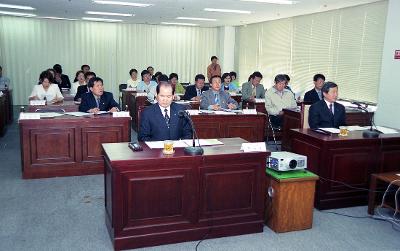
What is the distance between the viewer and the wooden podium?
11.5 ft

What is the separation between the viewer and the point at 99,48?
495 inches

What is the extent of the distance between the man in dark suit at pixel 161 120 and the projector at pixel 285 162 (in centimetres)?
95

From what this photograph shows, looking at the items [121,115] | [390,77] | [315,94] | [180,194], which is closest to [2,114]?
[121,115]

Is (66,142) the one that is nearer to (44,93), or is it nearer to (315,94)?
(44,93)

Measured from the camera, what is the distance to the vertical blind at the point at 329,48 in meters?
7.36

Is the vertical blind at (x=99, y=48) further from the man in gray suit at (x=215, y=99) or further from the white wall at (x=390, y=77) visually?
the white wall at (x=390, y=77)

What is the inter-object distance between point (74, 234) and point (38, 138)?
6.17 feet

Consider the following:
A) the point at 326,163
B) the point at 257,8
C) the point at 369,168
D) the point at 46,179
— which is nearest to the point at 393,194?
the point at 369,168

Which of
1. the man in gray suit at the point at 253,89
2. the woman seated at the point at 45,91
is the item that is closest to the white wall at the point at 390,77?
the man in gray suit at the point at 253,89

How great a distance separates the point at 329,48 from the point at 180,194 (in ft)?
21.3

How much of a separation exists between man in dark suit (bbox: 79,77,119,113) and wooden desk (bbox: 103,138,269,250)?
7.35 ft

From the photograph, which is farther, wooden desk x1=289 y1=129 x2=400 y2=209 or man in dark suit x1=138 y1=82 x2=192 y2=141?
wooden desk x1=289 y1=129 x2=400 y2=209

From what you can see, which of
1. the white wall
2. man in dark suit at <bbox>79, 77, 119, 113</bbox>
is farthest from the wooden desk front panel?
the white wall

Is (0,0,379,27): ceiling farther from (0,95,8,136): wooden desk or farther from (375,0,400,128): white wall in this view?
(0,95,8,136): wooden desk
